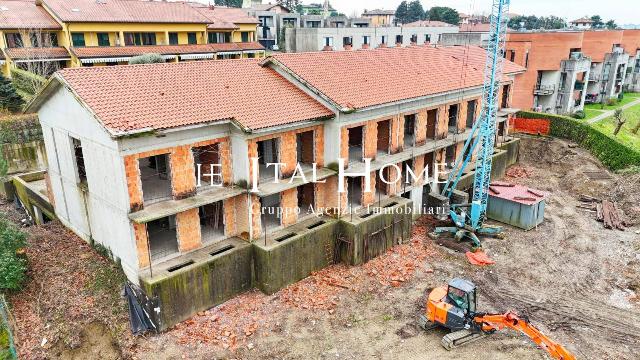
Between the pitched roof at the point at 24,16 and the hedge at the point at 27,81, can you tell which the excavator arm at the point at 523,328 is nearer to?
the hedge at the point at 27,81

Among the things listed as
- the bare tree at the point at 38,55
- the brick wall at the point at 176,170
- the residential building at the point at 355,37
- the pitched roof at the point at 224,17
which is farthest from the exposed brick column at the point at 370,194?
the pitched roof at the point at 224,17

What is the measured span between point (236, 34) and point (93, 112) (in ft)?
165

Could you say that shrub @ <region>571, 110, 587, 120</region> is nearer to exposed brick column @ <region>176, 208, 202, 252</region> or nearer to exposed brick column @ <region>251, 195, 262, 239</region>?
exposed brick column @ <region>251, 195, 262, 239</region>

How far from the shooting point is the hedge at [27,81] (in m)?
41.2

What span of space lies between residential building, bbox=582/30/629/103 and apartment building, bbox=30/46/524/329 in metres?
44.5

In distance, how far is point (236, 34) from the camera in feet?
215

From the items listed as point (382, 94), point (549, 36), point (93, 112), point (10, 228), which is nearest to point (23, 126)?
point (10, 228)

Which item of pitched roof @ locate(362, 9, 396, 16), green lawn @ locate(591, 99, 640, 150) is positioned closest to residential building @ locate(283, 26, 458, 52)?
green lawn @ locate(591, 99, 640, 150)

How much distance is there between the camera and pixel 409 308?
849 inches

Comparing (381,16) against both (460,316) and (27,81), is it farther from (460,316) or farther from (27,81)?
(460,316)

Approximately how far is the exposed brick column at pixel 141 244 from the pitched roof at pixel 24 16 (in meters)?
38.7

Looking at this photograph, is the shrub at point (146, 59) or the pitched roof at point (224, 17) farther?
the pitched roof at point (224, 17)

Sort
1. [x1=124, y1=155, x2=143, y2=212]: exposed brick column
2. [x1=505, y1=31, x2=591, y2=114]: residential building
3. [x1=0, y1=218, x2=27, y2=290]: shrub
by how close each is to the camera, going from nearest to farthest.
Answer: [x1=124, y1=155, x2=143, y2=212]: exposed brick column → [x1=0, y1=218, x2=27, y2=290]: shrub → [x1=505, y1=31, x2=591, y2=114]: residential building

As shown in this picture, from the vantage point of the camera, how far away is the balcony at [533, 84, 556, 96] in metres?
53.8
